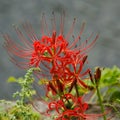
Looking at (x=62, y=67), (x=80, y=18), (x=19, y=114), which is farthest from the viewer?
(x=80, y=18)

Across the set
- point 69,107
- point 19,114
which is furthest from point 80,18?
point 69,107

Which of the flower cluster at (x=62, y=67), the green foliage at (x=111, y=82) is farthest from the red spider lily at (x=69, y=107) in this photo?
the green foliage at (x=111, y=82)

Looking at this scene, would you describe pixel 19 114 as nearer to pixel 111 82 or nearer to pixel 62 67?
pixel 62 67

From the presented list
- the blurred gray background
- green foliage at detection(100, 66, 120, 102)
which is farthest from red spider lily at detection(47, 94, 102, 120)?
the blurred gray background

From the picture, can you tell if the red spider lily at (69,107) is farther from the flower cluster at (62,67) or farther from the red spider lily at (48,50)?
the red spider lily at (48,50)

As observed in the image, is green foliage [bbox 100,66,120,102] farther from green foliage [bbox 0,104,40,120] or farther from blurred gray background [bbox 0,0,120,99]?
blurred gray background [bbox 0,0,120,99]

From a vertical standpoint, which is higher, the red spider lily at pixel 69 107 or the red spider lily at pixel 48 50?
the red spider lily at pixel 48 50

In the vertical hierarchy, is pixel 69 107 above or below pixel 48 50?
below

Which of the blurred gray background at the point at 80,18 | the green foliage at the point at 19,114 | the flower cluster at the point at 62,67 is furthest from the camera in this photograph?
the blurred gray background at the point at 80,18
